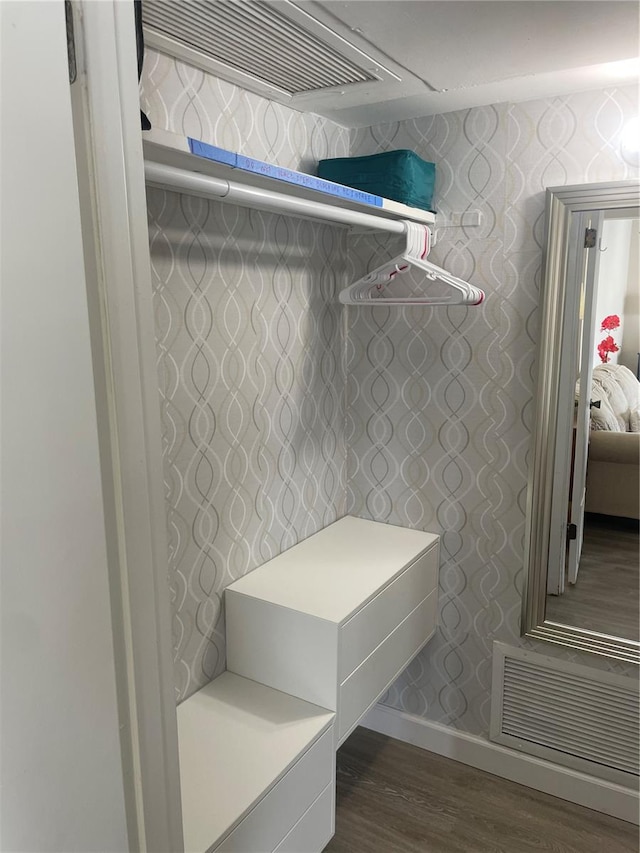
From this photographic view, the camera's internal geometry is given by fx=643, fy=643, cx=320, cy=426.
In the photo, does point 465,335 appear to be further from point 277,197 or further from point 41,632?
point 41,632

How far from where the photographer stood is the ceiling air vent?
1.30m

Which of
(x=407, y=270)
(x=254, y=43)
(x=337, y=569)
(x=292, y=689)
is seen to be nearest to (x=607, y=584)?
(x=337, y=569)

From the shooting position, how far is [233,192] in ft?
4.62

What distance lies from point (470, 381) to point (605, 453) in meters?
0.49

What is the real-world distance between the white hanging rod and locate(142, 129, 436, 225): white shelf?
0.08 feet

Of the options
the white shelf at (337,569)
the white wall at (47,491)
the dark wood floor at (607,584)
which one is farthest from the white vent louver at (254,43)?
the dark wood floor at (607,584)

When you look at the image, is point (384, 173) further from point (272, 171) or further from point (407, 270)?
point (272, 171)

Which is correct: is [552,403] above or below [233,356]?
below

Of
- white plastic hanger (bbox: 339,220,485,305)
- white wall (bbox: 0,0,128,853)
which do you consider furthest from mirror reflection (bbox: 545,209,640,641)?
white wall (bbox: 0,0,128,853)

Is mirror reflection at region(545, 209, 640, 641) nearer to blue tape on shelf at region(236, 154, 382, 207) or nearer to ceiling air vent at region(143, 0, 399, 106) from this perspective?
blue tape on shelf at region(236, 154, 382, 207)

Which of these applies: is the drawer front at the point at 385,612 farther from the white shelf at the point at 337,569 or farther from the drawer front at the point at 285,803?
the drawer front at the point at 285,803

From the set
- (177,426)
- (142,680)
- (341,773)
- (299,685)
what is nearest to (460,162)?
(177,426)

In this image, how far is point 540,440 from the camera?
2.12 meters

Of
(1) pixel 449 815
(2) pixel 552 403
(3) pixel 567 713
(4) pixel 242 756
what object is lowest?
(1) pixel 449 815
